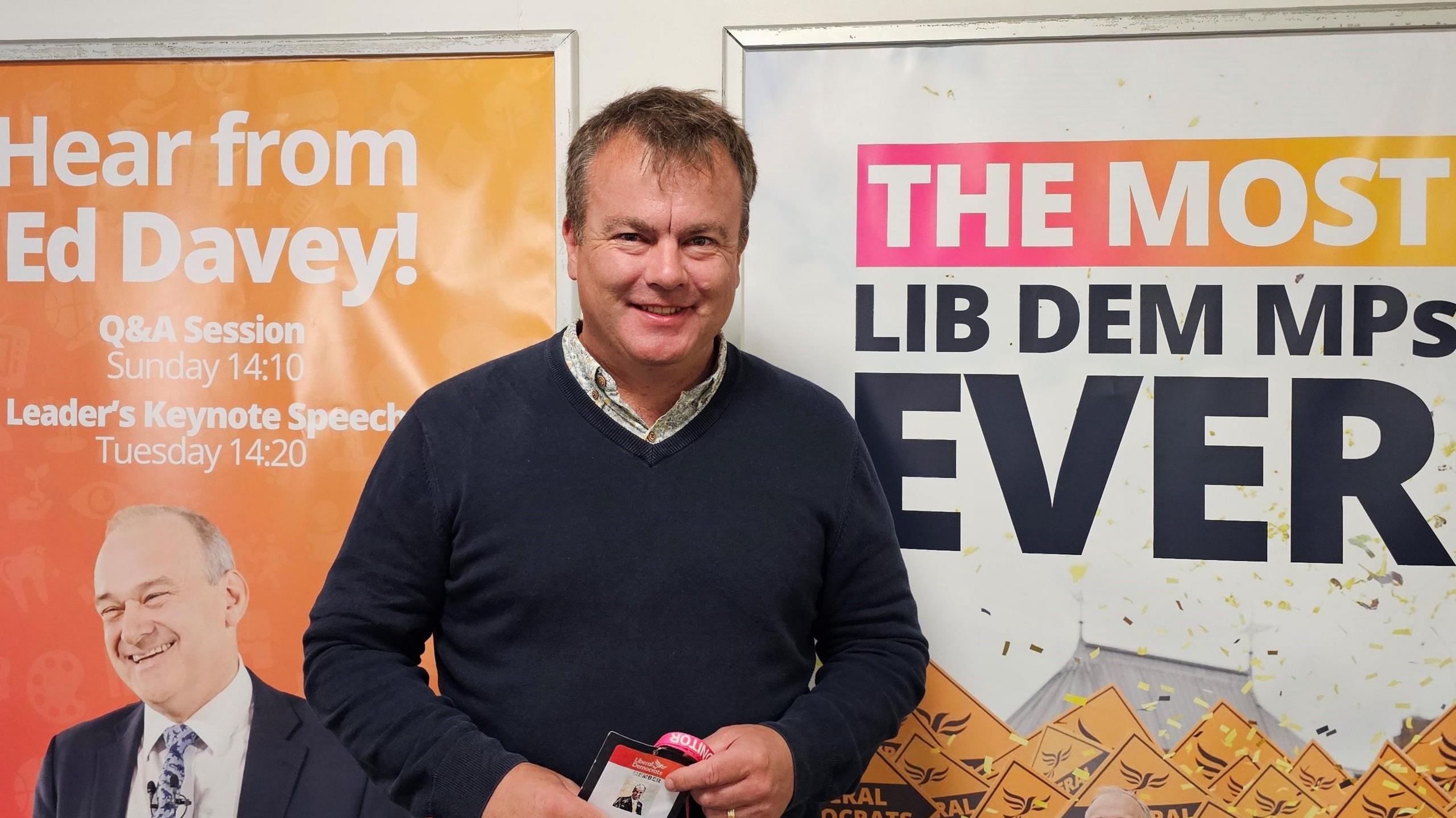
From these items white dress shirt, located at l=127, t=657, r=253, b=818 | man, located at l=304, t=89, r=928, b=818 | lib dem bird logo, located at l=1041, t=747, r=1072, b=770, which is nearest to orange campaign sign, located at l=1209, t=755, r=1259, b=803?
lib dem bird logo, located at l=1041, t=747, r=1072, b=770

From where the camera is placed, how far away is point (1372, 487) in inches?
58.9

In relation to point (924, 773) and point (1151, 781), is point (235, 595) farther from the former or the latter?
point (1151, 781)

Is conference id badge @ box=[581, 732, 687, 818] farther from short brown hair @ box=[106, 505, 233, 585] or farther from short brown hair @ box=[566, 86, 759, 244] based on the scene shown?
short brown hair @ box=[106, 505, 233, 585]

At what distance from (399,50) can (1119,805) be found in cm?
167

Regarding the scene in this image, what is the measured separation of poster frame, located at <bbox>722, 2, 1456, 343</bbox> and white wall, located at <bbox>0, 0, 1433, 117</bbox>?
2 centimetres

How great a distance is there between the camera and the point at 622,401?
1159 mm

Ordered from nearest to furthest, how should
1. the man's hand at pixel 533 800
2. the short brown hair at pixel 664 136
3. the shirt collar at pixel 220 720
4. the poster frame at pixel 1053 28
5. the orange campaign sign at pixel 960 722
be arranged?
the man's hand at pixel 533 800 → the short brown hair at pixel 664 136 → the poster frame at pixel 1053 28 → the orange campaign sign at pixel 960 722 → the shirt collar at pixel 220 720

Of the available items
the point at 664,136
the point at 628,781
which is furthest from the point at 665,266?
the point at 628,781

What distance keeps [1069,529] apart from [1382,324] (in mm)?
549

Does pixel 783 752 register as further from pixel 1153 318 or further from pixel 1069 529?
pixel 1153 318

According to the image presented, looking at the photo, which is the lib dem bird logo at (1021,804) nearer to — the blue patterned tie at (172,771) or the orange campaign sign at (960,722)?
the orange campaign sign at (960,722)

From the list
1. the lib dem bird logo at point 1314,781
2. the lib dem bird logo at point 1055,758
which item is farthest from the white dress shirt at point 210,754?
the lib dem bird logo at point 1314,781

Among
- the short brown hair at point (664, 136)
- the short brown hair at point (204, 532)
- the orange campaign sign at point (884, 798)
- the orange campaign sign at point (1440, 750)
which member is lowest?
the orange campaign sign at point (884, 798)

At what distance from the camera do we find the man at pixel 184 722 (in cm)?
166
